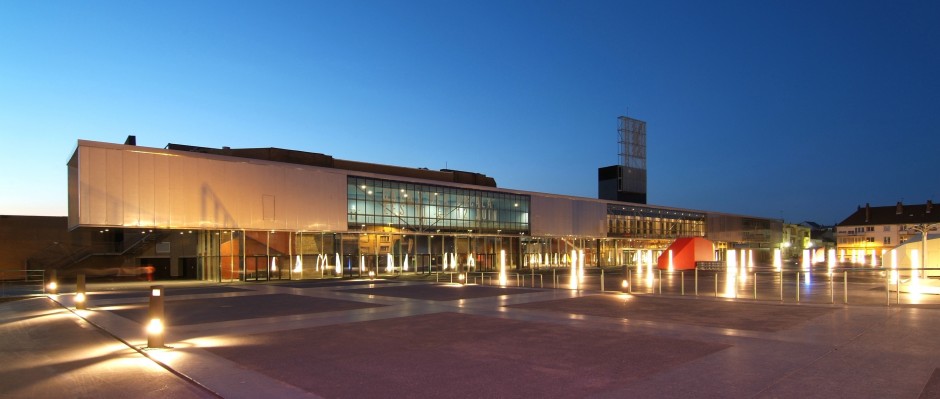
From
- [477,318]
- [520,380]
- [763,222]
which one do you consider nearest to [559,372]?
[520,380]

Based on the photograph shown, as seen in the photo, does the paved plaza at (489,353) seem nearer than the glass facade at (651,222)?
Yes

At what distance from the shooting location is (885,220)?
10556 centimetres

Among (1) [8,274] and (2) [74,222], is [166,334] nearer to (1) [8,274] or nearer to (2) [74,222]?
(2) [74,222]

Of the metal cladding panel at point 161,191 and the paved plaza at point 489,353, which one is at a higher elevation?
the metal cladding panel at point 161,191

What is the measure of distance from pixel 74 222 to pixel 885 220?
402 ft

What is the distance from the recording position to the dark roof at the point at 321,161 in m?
48.6

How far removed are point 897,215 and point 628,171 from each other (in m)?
59.1

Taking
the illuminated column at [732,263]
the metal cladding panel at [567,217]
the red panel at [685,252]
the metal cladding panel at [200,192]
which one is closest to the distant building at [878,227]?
the illuminated column at [732,263]

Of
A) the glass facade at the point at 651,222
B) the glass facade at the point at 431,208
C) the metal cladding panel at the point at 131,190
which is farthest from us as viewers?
the glass facade at the point at 651,222

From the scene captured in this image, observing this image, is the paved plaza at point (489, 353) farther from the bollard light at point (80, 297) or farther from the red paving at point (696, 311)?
the bollard light at point (80, 297)

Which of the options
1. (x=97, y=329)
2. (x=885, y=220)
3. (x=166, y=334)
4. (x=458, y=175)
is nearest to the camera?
(x=166, y=334)

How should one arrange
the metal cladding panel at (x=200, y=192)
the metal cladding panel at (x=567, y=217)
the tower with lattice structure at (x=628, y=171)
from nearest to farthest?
1. the metal cladding panel at (x=200, y=192)
2. the metal cladding panel at (x=567, y=217)
3. the tower with lattice structure at (x=628, y=171)

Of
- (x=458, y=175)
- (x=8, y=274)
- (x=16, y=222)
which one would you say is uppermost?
(x=458, y=175)

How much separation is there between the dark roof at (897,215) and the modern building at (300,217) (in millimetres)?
71437
